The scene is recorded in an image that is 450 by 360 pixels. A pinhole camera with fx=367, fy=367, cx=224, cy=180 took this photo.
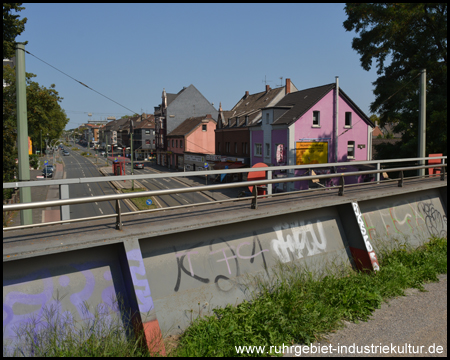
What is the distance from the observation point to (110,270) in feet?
15.7

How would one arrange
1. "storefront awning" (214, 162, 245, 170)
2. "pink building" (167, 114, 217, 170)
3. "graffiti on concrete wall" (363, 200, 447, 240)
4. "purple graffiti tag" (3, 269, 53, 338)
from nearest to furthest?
"purple graffiti tag" (3, 269, 53, 338)
"graffiti on concrete wall" (363, 200, 447, 240)
"storefront awning" (214, 162, 245, 170)
"pink building" (167, 114, 217, 170)

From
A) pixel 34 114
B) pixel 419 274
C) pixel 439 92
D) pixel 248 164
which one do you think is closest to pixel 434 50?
pixel 439 92

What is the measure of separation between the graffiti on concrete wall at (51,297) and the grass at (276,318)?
112mm

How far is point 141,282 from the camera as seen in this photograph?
184 inches

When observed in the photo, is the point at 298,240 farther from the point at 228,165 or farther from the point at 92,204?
the point at 228,165

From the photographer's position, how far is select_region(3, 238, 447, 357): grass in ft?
13.7

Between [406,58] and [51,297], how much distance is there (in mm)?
29608

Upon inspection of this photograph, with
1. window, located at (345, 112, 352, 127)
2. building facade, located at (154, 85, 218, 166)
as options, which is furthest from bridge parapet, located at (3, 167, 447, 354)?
building facade, located at (154, 85, 218, 166)

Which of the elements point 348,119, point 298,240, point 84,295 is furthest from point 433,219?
point 348,119

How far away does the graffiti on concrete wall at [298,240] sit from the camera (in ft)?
21.2

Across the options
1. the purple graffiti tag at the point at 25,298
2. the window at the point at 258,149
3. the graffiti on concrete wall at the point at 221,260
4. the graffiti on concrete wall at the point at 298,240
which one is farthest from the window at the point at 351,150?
the purple graffiti tag at the point at 25,298

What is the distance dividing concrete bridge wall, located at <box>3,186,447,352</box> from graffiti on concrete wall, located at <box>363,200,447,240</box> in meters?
0.15

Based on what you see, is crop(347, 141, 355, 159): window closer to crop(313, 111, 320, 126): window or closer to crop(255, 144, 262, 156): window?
crop(313, 111, 320, 126): window

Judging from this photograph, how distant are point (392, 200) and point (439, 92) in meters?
20.8
